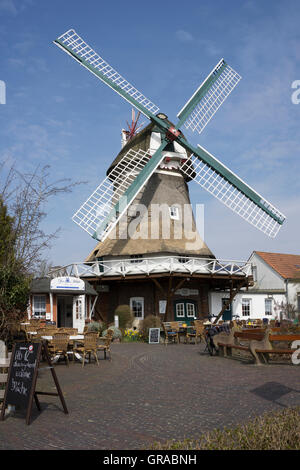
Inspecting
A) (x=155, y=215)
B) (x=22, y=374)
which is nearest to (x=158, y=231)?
(x=155, y=215)

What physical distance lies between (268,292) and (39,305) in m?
17.8

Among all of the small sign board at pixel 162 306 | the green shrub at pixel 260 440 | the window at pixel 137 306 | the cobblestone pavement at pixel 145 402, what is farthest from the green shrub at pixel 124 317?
the green shrub at pixel 260 440

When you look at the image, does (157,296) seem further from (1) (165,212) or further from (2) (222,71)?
(2) (222,71)

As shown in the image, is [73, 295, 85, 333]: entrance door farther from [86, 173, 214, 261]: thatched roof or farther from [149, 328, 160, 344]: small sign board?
[149, 328, 160, 344]: small sign board

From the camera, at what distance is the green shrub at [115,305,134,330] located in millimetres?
23516

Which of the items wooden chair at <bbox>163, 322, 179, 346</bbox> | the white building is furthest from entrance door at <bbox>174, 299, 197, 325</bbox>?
wooden chair at <bbox>163, 322, 179, 346</bbox>

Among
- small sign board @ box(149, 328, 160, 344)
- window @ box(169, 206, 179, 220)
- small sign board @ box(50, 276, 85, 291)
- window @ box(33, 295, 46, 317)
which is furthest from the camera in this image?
window @ box(169, 206, 179, 220)

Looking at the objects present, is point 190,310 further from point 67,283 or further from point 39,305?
point 39,305

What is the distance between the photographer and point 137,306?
81.4 feet

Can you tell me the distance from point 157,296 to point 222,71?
16.5 metres

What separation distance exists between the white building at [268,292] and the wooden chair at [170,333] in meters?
5.60

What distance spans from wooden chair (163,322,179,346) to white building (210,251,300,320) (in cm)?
560

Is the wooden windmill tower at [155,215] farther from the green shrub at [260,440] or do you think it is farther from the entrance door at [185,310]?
the green shrub at [260,440]

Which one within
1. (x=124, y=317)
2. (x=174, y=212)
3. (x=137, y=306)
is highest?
(x=174, y=212)
